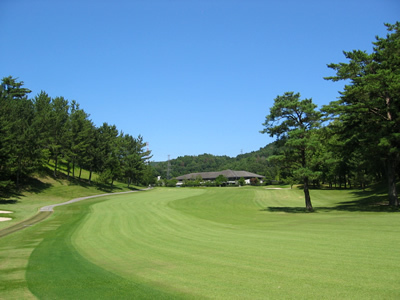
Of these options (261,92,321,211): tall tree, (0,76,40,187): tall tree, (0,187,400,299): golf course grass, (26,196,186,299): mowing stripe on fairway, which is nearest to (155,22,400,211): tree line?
(261,92,321,211): tall tree

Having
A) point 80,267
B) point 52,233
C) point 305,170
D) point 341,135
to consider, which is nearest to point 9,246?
point 52,233

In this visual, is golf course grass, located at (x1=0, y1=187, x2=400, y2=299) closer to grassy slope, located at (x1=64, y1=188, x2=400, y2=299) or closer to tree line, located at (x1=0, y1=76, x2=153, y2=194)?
grassy slope, located at (x1=64, y1=188, x2=400, y2=299)

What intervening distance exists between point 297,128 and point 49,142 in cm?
5583

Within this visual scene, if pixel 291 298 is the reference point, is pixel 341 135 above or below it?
above

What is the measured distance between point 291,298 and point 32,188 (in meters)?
56.1

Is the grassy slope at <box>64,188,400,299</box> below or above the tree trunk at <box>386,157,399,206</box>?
below

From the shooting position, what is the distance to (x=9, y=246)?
1470 centimetres

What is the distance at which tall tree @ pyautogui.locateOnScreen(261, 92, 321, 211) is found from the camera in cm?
2867

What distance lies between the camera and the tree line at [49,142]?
4431cm

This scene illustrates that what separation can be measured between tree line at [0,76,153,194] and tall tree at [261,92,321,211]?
35.4 meters

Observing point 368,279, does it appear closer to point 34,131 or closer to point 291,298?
point 291,298

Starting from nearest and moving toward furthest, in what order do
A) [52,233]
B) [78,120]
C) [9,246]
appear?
[9,246], [52,233], [78,120]

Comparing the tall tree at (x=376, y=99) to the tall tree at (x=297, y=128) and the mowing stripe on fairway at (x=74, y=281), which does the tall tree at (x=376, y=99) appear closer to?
the tall tree at (x=297, y=128)

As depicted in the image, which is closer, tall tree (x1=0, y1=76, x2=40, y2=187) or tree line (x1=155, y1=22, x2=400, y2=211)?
tree line (x1=155, y1=22, x2=400, y2=211)
